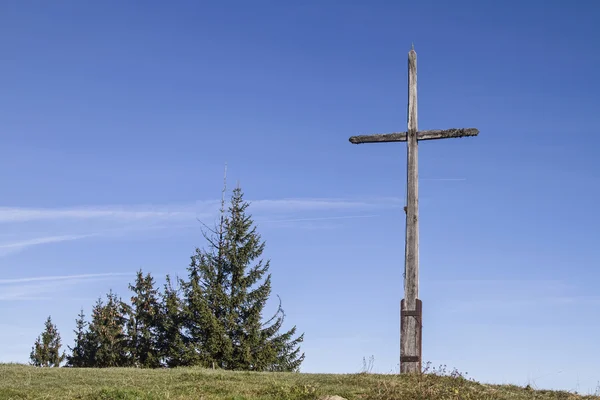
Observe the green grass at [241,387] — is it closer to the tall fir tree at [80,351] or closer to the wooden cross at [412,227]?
the wooden cross at [412,227]

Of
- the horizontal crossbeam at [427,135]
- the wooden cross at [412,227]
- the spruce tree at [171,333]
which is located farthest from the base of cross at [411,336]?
the spruce tree at [171,333]

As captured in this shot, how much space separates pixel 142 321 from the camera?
38500 mm

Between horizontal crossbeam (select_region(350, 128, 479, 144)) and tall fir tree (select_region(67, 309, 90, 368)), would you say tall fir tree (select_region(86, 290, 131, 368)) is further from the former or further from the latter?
horizontal crossbeam (select_region(350, 128, 479, 144))

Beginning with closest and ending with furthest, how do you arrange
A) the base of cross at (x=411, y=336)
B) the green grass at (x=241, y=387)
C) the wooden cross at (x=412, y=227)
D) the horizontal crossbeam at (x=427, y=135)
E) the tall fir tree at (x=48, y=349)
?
the green grass at (x=241, y=387), the base of cross at (x=411, y=336), the wooden cross at (x=412, y=227), the horizontal crossbeam at (x=427, y=135), the tall fir tree at (x=48, y=349)

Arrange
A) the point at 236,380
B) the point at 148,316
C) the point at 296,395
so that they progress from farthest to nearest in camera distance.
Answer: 1. the point at 148,316
2. the point at 236,380
3. the point at 296,395

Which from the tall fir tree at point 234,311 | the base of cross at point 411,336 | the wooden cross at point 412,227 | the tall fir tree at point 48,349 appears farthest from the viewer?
the tall fir tree at point 48,349

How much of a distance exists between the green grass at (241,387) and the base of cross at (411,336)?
85cm

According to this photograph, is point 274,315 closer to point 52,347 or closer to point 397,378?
point 397,378

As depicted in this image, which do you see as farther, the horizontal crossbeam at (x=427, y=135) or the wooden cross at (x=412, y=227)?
the horizontal crossbeam at (x=427, y=135)

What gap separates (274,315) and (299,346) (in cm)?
215

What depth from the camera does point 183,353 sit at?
1275 inches

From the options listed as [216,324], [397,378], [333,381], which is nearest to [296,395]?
[333,381]

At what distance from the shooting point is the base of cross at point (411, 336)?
1606cm

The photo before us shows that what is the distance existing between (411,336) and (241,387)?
4517mm
